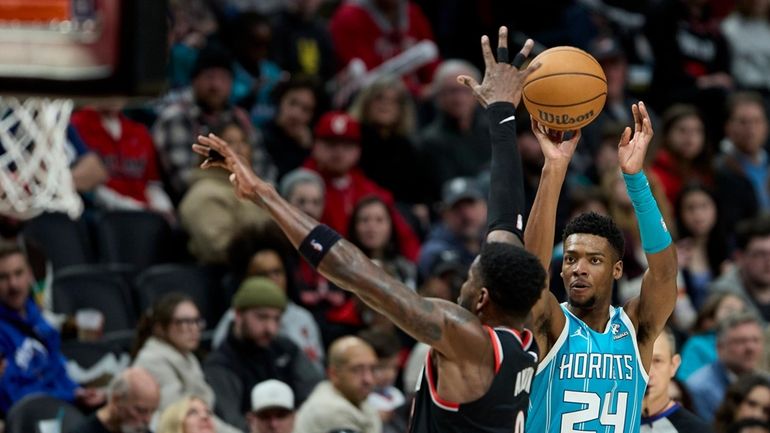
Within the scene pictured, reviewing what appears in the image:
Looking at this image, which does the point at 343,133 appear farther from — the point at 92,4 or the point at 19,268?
the point at 92,4

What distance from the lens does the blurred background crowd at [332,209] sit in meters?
9.15

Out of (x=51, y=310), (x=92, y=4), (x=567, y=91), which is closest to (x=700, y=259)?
(x=51, y=310)

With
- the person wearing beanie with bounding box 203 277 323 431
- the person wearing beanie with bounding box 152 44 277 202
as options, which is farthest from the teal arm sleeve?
the person wearing beanie with bounding box 152 44 277 202

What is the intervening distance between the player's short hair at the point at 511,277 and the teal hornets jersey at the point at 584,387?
645mm

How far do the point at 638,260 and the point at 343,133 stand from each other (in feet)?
7.95

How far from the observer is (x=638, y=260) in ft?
38.0

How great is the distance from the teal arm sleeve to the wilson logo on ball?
0.32 metres

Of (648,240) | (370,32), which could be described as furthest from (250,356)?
(370,32)

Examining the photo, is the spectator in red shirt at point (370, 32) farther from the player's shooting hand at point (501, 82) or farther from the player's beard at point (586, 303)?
the player's beard at point (586, 303)

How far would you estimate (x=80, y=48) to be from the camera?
6.29 meters

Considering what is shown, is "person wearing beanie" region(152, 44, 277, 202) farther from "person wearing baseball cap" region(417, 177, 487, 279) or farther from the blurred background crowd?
"person wearing baseball cap" region(417, 177, 487, 279)

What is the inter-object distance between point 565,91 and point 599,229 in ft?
1.93

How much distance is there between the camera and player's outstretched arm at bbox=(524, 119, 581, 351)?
6.13 metres

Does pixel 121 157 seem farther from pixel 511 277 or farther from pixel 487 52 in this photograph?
pixel 511 277
